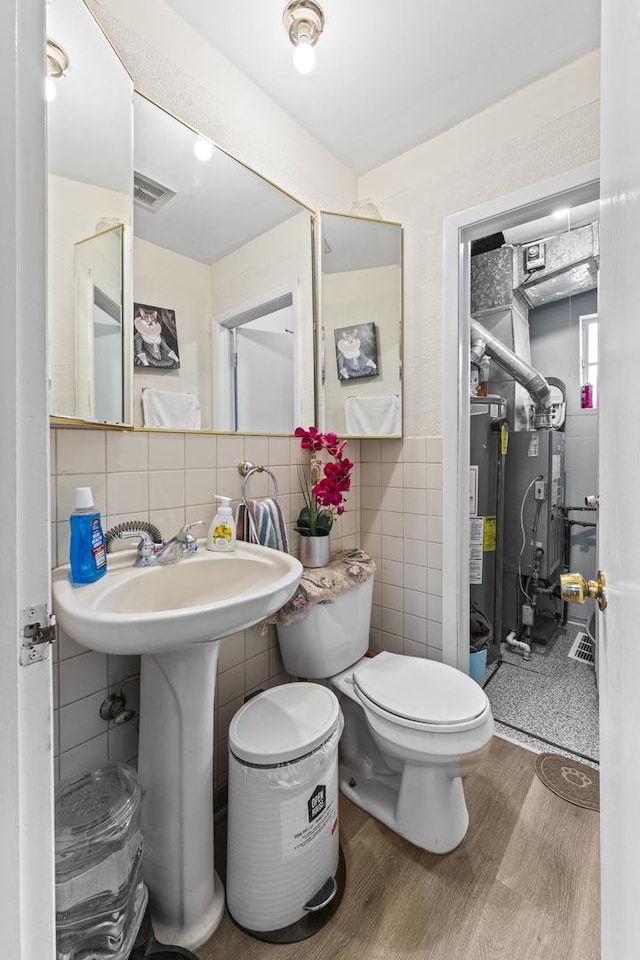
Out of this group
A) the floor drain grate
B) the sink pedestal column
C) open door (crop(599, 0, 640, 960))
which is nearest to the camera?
open door (crop(599, 0, 640, 960))

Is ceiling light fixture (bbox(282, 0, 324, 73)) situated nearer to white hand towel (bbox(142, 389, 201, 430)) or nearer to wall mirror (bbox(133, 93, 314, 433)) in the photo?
wall mirror (bbox(133, 93, 314, 433))

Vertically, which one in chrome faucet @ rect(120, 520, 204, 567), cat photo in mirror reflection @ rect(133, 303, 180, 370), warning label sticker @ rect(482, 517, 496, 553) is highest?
cat photo in mirror reflection @ rect(133, 303, 180, 370)

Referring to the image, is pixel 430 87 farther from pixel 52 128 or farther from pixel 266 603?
pixel 266 603

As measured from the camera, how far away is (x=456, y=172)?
5.23 ft

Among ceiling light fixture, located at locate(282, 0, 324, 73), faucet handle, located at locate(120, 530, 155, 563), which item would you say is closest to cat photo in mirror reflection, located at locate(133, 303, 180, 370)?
faucet handle, located at locate(120, 530, 155, 563)

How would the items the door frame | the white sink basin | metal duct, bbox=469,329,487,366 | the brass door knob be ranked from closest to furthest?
the brass door knob → the white sink basin → the door frame → metal duct, bbox=469,329,487,366

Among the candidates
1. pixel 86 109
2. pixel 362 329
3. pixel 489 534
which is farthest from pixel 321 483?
pixel 489 534

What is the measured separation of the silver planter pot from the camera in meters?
1.49

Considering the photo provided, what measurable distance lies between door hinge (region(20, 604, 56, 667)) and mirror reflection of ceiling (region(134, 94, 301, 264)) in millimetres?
1094

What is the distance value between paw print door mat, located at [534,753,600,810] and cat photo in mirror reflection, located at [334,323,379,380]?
1.69 metres

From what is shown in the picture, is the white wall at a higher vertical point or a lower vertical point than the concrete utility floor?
higher

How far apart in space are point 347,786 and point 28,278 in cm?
168

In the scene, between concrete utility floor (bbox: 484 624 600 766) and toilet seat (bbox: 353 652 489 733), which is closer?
toilet seat (bbox: 353 652 489 733)

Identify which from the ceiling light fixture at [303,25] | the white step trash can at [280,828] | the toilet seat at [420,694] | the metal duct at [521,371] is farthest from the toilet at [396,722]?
the ceiling light fixture at [303,25]
